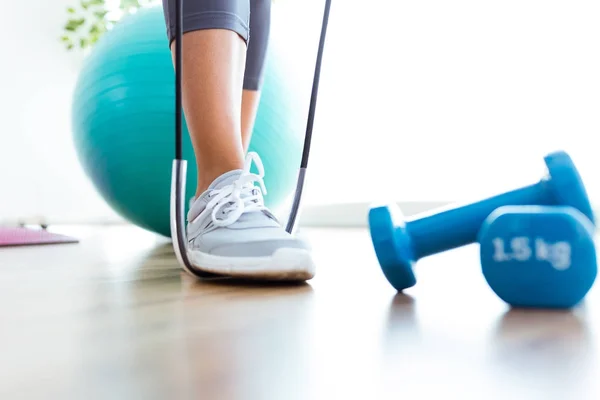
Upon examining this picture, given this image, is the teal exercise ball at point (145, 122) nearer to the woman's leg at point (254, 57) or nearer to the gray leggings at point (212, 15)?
the woman's leg at point (254, 57)

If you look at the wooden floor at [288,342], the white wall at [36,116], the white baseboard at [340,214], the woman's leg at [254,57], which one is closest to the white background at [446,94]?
the white baseboard at [340,214]

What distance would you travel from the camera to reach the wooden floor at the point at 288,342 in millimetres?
353

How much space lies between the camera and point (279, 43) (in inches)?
64.6

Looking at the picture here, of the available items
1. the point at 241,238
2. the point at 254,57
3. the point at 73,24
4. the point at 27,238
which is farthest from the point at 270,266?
the point at 73,24

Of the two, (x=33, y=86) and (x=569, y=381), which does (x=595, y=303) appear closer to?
(x=569, y=381)

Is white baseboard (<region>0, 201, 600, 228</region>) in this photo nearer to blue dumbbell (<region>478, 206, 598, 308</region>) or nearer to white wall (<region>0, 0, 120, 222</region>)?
white wall (<region>0, 0, 120, 222</region>)

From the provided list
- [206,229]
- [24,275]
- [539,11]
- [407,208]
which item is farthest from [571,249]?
[407,208]

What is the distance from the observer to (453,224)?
701 millimetres

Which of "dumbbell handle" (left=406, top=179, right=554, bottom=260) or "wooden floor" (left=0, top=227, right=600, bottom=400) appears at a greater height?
"dumbbell handle" (left=406, top=179, right=554, bottom=260)

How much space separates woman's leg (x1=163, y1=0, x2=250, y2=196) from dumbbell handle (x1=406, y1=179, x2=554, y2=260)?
0.27 meters

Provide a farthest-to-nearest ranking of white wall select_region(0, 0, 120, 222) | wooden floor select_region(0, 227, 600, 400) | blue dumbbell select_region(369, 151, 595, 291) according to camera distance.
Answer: white wall select_region(0, 0, 120, 222) < blue dumbbell select_region(369, 151, 595, 291) < wooden floor select_region(0, 227, 600, 400)

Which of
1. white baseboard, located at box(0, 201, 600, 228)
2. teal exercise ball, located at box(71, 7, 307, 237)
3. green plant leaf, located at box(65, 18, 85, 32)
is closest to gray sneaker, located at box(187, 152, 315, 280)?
teal exercise ball, located at box(71, 7, 307, 237)

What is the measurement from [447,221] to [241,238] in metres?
0.25

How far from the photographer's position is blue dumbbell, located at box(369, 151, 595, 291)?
649 mm
